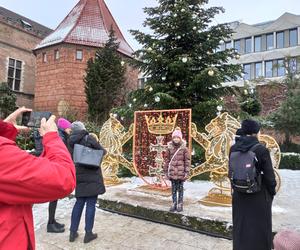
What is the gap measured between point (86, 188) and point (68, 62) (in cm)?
2342

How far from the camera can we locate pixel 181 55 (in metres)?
11.5

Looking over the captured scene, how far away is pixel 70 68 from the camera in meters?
26.7

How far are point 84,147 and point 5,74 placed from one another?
99.8 feet

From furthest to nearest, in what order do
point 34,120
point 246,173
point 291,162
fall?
point 291,162
point 246,173
point 34,120

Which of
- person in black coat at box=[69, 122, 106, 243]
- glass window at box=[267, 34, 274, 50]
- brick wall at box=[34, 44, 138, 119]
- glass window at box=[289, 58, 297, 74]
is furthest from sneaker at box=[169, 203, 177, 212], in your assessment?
glass window at box=[267, 34, 274, 50]

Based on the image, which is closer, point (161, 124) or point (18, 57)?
point (161, 124)

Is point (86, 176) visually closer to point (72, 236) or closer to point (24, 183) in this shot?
point (72, 236)

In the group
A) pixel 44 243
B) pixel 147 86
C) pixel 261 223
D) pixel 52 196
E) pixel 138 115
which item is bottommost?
pixel 44 243

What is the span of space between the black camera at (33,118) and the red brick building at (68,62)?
23.3 m

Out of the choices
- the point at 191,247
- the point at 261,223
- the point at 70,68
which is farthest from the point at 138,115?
the point at 70,68

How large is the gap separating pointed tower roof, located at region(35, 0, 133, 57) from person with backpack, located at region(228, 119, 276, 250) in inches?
968

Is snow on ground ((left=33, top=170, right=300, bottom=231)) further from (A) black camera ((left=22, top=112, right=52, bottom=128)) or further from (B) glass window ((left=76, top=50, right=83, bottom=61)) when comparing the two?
(B) glass window ((left=76, top=50, right=83, bottom=61))

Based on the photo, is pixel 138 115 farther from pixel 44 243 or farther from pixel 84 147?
pixel 44 243

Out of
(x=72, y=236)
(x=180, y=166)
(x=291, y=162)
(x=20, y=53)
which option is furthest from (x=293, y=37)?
(x=72, y=236)
